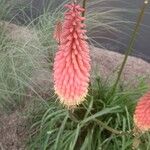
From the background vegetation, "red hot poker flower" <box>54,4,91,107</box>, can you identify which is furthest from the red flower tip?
the background vegetation

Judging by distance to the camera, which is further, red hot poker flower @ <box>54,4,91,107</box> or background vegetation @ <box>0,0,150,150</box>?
background vegetation @ <box>0,0,150,150</box>

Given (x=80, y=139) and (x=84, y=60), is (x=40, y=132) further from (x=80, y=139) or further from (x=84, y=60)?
(x=84, y=60)

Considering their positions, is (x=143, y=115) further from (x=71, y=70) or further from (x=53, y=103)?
(x=53, y=103)

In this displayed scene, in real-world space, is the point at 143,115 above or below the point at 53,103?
above

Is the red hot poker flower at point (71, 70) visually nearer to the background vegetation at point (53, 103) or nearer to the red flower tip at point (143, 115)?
the red flower tip at point (143, 115)

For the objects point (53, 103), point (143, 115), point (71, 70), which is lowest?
point (53, 103)

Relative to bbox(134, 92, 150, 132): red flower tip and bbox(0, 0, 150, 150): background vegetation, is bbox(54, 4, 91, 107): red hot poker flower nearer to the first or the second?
bbox(134, 92, 150, 132): red flower tip

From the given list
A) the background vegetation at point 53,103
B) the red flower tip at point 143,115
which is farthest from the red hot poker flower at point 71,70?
the background vegetation at point 53,103

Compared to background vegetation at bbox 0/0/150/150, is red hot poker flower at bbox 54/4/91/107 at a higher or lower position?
higher

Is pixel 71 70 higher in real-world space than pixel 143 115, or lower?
higher

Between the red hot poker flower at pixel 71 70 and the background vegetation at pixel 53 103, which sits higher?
the red hot poker flower at pixel 71 70

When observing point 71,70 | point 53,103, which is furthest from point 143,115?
point 53,103

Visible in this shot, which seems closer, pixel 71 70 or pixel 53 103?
pixel 71 70

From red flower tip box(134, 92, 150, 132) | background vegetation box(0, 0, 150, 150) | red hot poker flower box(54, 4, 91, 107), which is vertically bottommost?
background vegetation box(0, 0, 150, 150)
